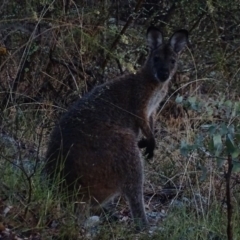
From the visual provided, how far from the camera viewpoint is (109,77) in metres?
9.02

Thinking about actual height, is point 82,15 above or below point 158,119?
above

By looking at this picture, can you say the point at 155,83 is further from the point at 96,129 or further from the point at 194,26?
the point at 194,26

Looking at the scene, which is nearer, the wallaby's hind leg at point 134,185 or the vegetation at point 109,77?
the vegetation at point 109,77

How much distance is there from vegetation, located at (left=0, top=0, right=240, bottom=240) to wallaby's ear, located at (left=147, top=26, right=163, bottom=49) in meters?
0.58

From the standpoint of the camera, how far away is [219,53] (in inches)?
351

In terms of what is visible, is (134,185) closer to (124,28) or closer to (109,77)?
(124,28)

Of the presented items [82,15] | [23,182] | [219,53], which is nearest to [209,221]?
[23,182]

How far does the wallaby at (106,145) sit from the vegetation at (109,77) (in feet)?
0.65

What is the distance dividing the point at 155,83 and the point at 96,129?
3.79ft

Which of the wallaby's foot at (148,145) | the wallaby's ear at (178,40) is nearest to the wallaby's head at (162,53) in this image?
the wallaby's ear at (178,40)

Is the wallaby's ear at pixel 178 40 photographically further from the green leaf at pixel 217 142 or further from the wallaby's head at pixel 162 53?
the green leaf at pixel 217 142

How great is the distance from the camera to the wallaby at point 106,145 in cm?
583

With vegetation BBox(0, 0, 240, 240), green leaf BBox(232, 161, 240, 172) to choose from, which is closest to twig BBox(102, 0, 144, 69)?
vegetation BBox(0, 0, 240, 240)

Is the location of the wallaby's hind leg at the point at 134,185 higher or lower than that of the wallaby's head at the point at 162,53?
lower
